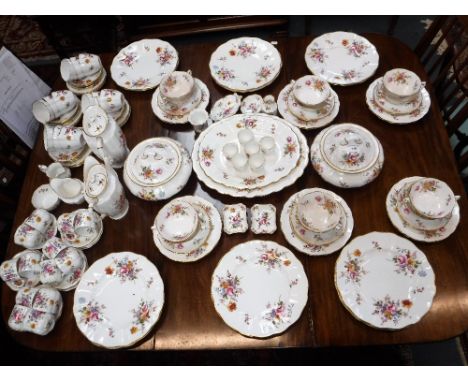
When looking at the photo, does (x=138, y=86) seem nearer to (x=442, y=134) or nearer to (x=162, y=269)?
(x=162, y=269)

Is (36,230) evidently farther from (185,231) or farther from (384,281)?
(384,281)

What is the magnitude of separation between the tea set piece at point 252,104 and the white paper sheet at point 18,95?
925 millimetres

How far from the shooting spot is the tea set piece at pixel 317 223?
3.94 feet

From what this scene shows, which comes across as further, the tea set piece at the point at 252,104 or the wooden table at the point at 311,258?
the tea set piece at the point at 252,104

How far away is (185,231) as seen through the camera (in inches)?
48.5

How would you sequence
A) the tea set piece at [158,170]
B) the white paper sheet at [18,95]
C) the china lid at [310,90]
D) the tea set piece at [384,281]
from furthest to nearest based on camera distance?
the white paper sheet at [18,95] < the china lid at [310,90] < the tea set piece at [158,170] < the tea set piece at [384,281]

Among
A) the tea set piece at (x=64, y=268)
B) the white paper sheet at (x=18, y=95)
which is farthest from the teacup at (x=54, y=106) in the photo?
the tea set piece at (x=64, y=268)

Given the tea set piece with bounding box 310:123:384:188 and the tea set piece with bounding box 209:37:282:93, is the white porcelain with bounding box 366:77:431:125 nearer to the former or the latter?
the tea set piece with bounding box 310:123:384:188

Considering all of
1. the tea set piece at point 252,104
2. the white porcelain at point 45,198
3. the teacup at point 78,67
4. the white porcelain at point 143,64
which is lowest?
the white porcelain at point 45,198

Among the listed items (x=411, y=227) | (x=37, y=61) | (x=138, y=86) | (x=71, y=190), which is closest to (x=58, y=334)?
(x=71, y=190)

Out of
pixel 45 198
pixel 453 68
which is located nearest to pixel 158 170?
pixel 45 198

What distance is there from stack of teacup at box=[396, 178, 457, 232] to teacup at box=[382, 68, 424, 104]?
1.16 feet

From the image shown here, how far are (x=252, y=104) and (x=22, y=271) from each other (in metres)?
1.00

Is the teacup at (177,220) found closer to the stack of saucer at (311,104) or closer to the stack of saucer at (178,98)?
the stack of saucer at (178,98)
